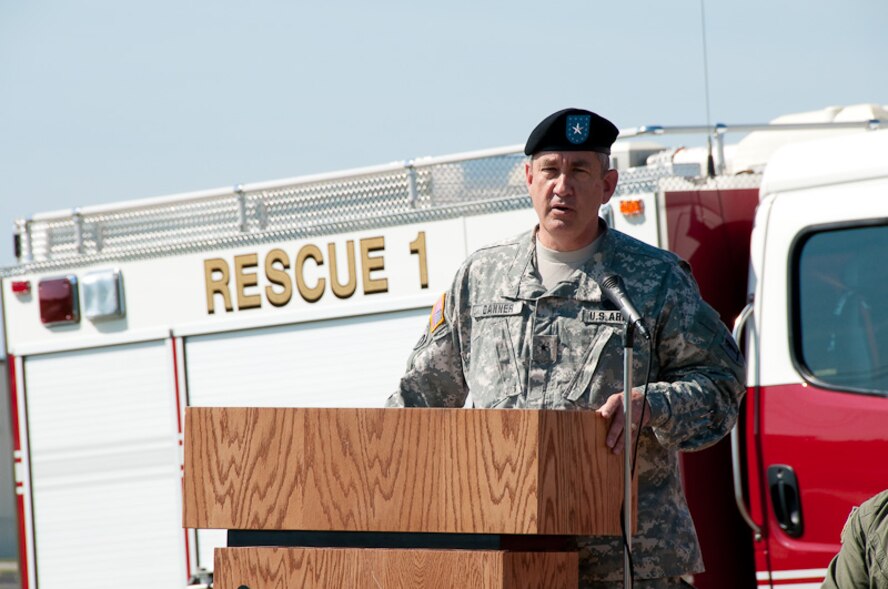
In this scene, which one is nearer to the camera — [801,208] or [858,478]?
[858,478]

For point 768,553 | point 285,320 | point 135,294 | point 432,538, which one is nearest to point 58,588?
point 135,294

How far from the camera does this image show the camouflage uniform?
3275 mm

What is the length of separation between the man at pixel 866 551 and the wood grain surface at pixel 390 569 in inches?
20.5

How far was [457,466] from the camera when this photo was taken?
2871 millimetres

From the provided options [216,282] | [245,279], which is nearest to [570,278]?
[245,279]

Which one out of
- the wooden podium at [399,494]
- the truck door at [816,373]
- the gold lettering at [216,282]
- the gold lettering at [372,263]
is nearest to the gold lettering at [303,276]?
the gold lettering at [372,263]

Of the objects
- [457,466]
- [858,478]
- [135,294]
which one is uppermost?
[135,294]

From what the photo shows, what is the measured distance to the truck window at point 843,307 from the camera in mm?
4422

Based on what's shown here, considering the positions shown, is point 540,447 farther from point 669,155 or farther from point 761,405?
point 669,155

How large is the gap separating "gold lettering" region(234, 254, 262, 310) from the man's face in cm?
263

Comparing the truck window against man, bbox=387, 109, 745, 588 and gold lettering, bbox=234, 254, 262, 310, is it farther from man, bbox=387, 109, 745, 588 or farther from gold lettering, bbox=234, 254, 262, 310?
gold lettering, bbox=234, 254, 262, 310

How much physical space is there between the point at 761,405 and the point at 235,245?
7.77ft

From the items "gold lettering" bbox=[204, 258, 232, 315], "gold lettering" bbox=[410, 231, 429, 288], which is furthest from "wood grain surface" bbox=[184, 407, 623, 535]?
"gold lettering" bbox=[204, 258, 232, 315]

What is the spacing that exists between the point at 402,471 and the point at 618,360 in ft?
2.27
